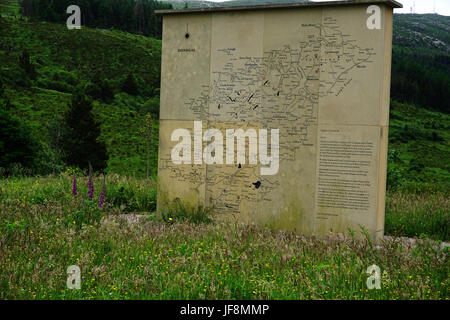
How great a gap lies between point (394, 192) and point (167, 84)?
7.91 m

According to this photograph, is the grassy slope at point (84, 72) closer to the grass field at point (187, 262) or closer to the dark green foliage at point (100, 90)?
the dark green foliage at point (100, 90)

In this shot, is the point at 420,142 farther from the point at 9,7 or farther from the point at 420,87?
the point at 9,7

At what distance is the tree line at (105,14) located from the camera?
12948 centimetres

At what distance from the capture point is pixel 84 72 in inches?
3967

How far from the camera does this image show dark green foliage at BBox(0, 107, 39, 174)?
3078 centimetres

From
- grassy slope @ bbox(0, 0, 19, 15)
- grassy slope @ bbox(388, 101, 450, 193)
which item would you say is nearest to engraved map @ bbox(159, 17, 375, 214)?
grassy slope @ bbox(388, 101, 450, 193)

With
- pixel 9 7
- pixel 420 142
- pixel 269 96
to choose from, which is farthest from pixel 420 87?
pixel 9 7

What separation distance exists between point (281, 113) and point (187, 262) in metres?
4.27

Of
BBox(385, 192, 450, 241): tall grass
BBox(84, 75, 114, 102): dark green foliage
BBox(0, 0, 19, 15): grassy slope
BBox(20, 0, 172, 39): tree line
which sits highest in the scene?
BBox(0, 0, 19, 15): grassy slope

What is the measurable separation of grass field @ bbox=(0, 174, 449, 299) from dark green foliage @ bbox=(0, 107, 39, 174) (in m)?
23.8

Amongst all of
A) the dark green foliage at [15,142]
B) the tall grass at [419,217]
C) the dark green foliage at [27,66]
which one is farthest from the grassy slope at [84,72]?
the tall grass at [419,217]

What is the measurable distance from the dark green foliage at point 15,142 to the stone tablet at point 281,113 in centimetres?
2362

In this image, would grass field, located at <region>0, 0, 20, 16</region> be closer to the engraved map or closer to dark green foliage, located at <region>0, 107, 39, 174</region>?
dark green foliage, located at <region>0, 107, 39, 174</region>
